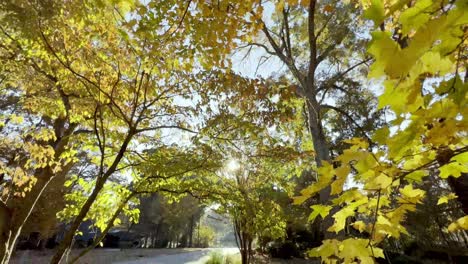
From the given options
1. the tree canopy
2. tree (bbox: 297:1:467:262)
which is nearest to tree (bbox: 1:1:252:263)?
the tree canopy

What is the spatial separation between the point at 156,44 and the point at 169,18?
0.36 meters

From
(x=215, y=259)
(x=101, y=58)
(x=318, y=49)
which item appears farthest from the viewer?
(x=215, y=259)

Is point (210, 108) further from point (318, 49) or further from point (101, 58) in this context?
point (318, 49)

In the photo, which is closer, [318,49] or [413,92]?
[413,92]

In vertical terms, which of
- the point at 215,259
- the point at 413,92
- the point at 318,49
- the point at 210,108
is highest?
the point at 318,49

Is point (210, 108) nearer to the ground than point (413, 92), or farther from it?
farther from it

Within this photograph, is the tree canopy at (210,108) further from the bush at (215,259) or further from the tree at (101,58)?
the bush at (215,259)

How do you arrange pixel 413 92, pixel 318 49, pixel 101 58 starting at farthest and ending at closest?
pixel 318 49 < pixel 101 58 < pixel 413 92

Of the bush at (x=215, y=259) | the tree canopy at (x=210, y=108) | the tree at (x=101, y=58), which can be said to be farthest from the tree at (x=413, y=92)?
the bush at (x=215, y=259)

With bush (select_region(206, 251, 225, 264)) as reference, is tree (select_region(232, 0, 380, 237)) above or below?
above

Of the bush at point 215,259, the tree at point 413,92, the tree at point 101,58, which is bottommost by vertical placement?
the bush at point 215,259

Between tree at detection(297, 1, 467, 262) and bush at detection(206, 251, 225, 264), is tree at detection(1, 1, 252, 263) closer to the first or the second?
tree at detection(297, 1, 467, 262)

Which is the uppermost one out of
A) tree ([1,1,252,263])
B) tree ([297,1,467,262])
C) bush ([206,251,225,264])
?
tree ([1,1,252,263])

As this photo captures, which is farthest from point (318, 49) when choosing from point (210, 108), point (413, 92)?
point (413, 92)
